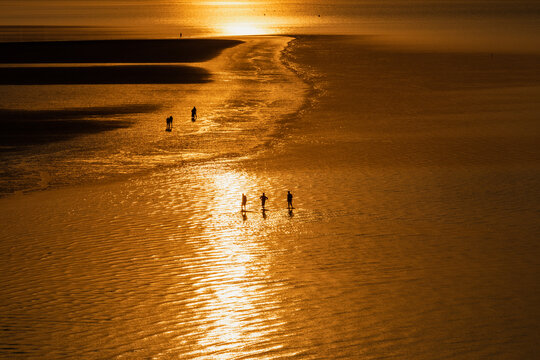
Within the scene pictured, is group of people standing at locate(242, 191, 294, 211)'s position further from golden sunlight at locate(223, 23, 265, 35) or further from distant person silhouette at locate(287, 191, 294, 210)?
golden sunlight at locate(223, 23, 265, 35)

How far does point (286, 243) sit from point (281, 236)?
58 cm

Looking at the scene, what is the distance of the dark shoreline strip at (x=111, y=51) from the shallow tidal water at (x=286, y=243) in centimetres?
2836

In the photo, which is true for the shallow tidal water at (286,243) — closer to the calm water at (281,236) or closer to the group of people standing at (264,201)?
the calm water at (281,236)

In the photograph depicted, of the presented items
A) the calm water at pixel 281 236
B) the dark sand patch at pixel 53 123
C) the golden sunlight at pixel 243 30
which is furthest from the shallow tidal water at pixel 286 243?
the golden sunlight at pixel 243 30

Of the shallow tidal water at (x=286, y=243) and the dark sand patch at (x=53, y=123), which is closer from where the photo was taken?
the shallow tidal water at (x=286, y=243)

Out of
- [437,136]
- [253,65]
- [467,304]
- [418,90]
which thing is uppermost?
[253,65]

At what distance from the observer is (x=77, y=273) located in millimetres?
16797

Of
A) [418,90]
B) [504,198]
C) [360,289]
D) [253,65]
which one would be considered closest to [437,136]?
[504,198]

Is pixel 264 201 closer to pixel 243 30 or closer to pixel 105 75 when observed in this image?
pixel 105 75

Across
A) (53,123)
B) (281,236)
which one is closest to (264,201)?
(281,236)

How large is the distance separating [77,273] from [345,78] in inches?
1466

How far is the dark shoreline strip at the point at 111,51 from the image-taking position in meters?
62.6

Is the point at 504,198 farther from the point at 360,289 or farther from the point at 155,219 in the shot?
the point at 155,219

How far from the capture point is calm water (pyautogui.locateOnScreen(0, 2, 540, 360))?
13.7 m
